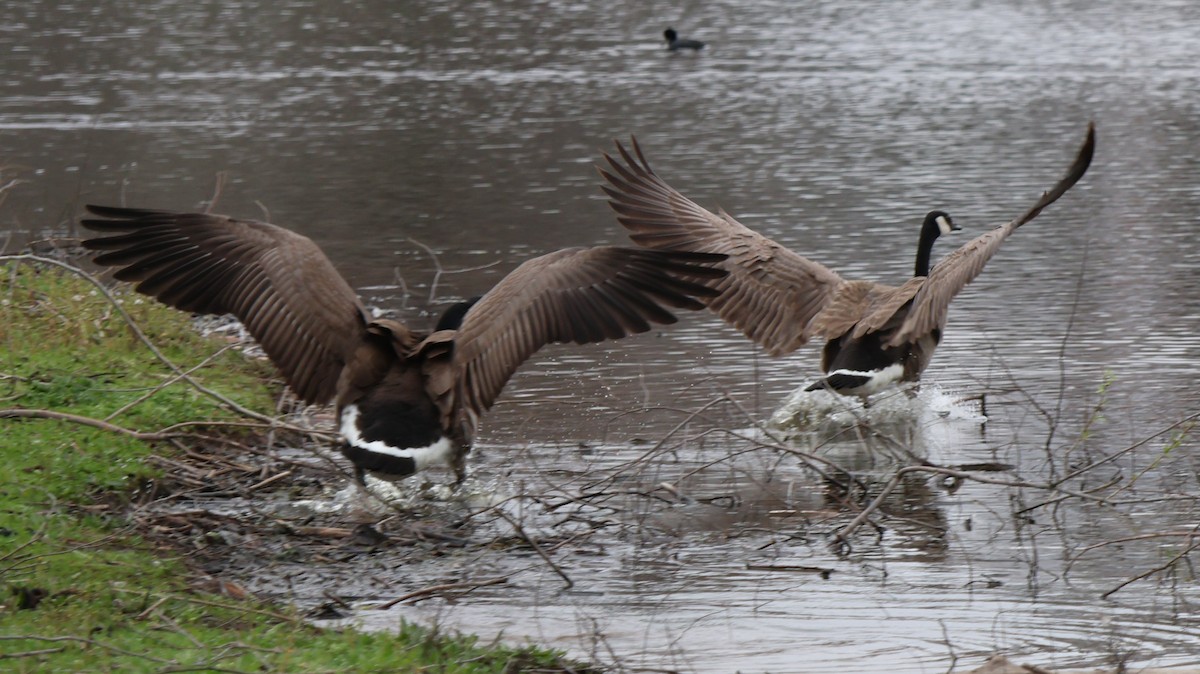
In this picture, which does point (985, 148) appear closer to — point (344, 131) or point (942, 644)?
point (344, 131)

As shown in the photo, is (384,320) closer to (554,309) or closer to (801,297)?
(554,309)

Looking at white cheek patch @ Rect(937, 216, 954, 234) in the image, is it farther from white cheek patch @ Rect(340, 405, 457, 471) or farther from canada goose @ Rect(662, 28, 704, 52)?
canada goose @ Rect(662, 28, 704, 52)

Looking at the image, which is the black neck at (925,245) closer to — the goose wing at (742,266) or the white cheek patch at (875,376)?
the goose wing at (742,266)

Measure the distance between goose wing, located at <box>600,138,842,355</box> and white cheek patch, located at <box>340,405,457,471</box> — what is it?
263 cm

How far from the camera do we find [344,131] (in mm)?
19078

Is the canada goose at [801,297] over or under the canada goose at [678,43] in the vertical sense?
over

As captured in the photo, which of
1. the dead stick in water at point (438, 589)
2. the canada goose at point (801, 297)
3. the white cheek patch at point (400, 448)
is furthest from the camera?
the canada goose at point (801, 297)

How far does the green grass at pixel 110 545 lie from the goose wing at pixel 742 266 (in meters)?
2.44

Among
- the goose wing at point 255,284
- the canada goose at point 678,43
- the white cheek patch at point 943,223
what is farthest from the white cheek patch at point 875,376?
the canada goose at point 678,43

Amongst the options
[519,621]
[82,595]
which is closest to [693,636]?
[519,621]

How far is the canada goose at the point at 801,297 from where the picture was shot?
827 cm

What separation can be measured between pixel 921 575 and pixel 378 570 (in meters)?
2.19

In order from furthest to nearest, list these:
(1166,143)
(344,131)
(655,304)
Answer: (344,131), (1166,143), (655,304)

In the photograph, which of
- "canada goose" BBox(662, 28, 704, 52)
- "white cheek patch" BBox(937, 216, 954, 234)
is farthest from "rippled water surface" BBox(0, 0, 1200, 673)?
"white cheek patch" BBox(937, 216, 954, 234)
